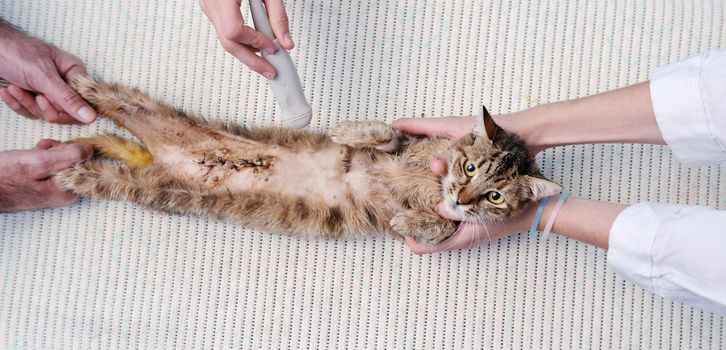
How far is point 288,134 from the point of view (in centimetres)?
207

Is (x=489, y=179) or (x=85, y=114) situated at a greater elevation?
(x=489, y=179)

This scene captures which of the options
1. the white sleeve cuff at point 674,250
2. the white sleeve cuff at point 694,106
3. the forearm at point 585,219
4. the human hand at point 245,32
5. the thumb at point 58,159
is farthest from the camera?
the thumb at point 58,159

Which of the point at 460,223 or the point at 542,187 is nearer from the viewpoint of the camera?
the point at 542,187

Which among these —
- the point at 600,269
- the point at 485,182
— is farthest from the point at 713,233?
the point at 600,269

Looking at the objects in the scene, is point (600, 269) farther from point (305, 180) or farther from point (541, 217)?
point (305, 180)

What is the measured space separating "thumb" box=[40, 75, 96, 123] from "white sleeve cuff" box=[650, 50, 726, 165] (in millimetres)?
2042

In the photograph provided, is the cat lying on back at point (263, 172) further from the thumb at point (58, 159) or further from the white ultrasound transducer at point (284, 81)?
the white ultrasound transducer at point (284, 81)

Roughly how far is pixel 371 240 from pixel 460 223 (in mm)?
423

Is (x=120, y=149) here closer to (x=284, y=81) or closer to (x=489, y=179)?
(x=284, y=81)

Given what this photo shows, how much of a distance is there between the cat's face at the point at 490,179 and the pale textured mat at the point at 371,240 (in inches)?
16.6

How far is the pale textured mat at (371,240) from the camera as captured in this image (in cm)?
216

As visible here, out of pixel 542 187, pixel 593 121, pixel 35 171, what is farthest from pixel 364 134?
pixel 35 171

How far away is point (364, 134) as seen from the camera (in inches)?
73.2

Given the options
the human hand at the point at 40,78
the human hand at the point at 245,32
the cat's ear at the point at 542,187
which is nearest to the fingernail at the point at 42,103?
the human hand at the point at 40,78
